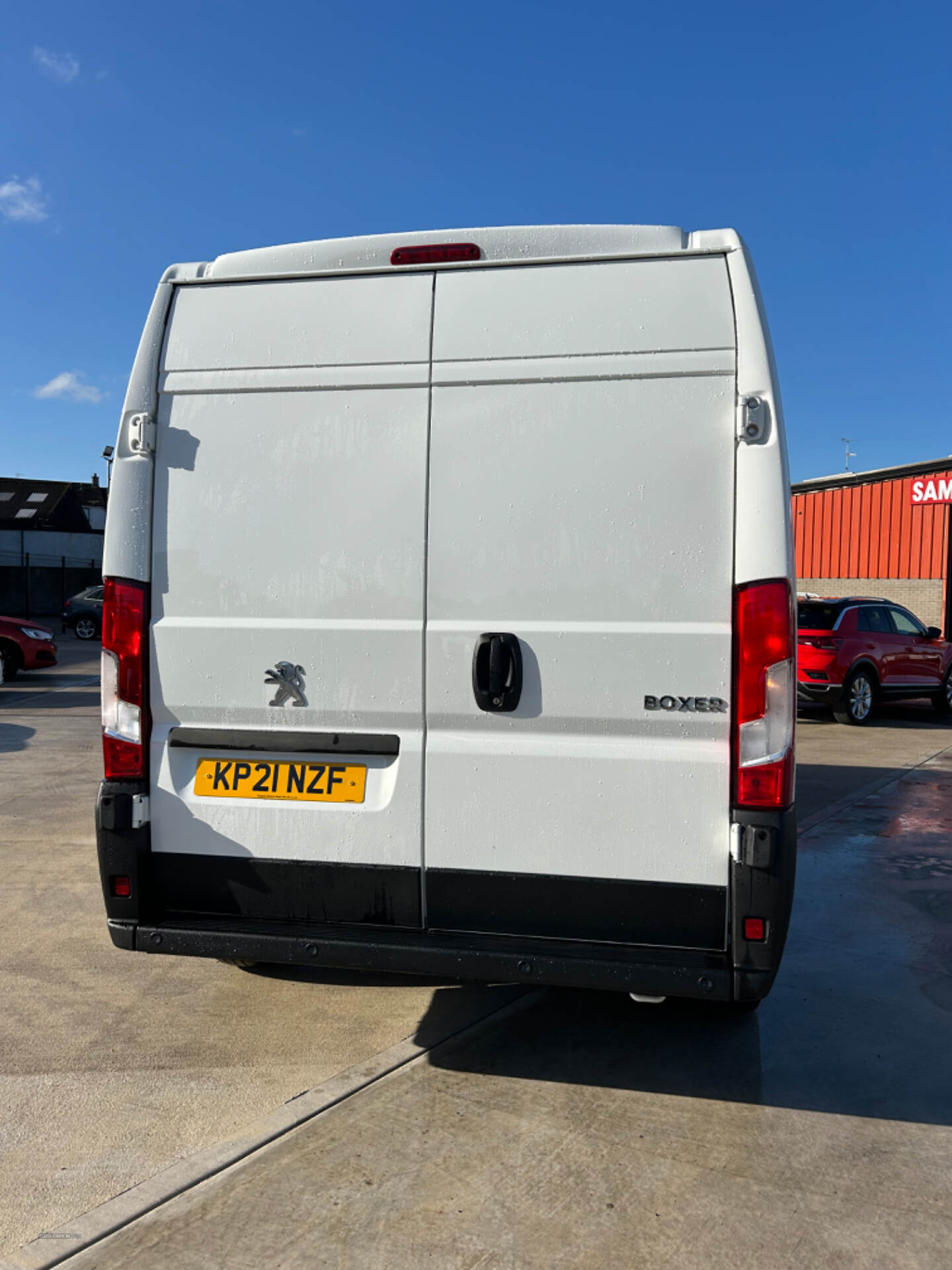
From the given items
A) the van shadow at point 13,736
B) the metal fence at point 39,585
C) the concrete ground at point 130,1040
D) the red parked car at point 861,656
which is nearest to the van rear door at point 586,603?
the concrete ground at point 130,1040

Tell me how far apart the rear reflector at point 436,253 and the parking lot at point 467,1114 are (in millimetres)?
2843

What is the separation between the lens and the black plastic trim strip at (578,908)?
3.33m

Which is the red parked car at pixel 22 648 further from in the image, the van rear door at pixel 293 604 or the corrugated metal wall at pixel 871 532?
the corrugated metal wall at pixel 871 532

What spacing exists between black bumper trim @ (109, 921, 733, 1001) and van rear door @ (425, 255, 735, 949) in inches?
3.0


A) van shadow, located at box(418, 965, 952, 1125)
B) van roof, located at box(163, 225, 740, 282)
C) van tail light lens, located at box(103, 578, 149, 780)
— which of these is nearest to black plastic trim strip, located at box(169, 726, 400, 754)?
van tail light lens, located at box(103, 578, 149, 780)

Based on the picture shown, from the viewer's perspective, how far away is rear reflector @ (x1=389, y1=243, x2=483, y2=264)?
359cm

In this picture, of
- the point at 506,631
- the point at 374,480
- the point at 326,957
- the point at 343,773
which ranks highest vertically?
the point at 374,480

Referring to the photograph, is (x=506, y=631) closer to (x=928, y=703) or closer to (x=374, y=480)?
(x=374, y=480)

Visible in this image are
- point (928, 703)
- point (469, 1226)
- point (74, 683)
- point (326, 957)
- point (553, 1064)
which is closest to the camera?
point (469, 1226)

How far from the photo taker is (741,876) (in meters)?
3.27

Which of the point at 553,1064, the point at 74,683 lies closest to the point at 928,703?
the point at 74,683

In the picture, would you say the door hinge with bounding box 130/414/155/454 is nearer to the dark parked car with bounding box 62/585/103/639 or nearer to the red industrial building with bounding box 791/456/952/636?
the red industrial building with bounding box 791/456/952/636

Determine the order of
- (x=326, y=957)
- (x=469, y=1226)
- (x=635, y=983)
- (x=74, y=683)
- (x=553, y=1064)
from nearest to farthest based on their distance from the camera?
(x=469, y=1226) → (x=635, y=983) → (x=326, y=957) → (x=553, y=1064) → (x=74, y=683)

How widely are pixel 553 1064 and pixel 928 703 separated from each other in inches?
662
